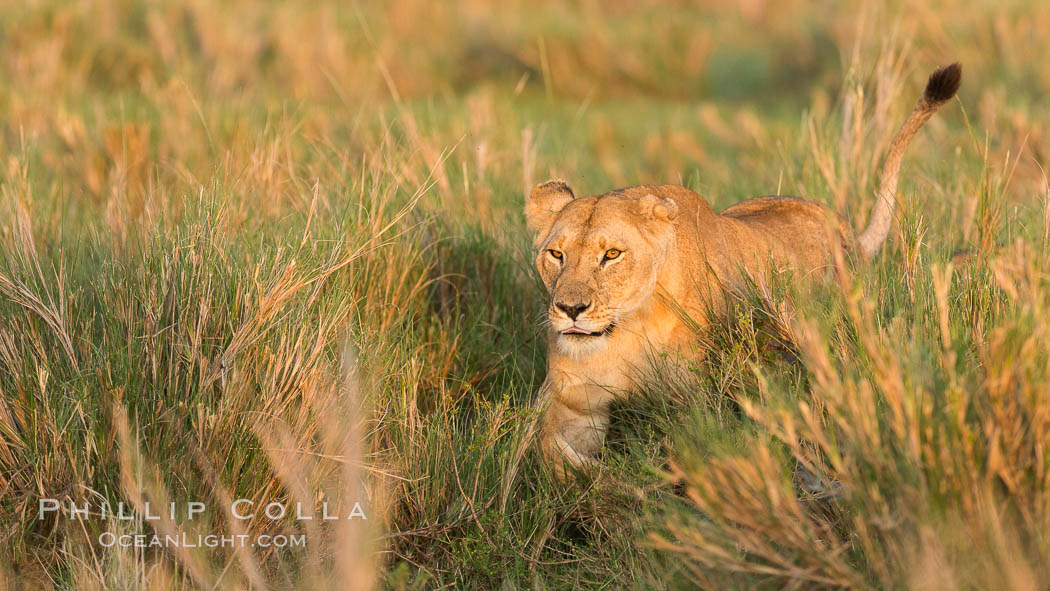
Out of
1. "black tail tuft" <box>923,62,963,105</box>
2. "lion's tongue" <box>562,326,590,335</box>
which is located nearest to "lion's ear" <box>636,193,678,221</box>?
"lion's tongue" <box>562,326,590,335</box>

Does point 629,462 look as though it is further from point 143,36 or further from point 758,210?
point 143,36

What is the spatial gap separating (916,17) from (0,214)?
7335 mm

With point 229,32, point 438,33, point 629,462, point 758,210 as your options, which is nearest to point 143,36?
point 229,32

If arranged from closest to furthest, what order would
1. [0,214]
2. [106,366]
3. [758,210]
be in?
[106,366] → [0,214] → [758,210]

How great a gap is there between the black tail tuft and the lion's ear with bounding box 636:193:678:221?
49.7 inches

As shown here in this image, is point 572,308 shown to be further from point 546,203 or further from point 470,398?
point 470,398

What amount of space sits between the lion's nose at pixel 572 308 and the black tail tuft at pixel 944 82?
1.75 m

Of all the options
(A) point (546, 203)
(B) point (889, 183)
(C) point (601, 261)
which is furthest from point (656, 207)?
(B) point (889, 183)

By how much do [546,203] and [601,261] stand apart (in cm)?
47

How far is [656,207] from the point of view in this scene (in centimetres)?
359

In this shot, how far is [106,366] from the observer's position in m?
3.10

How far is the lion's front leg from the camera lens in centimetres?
362

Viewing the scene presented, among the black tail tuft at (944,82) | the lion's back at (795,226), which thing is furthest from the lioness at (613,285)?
the black tail tuft at (944,82)

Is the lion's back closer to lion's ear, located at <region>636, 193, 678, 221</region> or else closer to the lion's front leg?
lion's ear, located at <region>636, 193, 678, 221</region>
